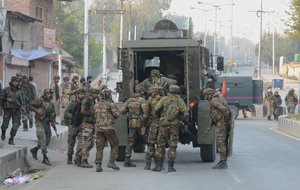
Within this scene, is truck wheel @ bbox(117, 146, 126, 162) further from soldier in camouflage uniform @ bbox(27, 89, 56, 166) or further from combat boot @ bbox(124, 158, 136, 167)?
soldier in camouflage uniform @ bbox(27, 89, 56, 166)

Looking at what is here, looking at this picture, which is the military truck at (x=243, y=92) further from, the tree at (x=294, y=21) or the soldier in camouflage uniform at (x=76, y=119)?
the soldier in camouflage uniform at (x=76, y=119)

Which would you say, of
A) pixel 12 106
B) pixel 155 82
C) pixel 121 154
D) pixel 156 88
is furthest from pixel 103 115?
pixel 12 106

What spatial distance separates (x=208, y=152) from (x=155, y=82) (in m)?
2.04

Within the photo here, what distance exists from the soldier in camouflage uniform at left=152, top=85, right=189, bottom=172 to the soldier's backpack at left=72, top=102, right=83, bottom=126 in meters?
1.85

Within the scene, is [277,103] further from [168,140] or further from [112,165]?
[112,165]

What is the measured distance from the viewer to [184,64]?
1819 centimetres

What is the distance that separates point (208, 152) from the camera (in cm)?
1752

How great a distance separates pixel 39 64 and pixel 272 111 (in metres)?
13.7

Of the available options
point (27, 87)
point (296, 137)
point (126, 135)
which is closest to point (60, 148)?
point (27, 87)

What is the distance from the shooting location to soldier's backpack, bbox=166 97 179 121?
51.4 ft

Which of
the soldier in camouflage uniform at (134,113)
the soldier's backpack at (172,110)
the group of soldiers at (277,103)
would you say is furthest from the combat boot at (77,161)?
the group of soldiers at (277,103)

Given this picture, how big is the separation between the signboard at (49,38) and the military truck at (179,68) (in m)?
22.4

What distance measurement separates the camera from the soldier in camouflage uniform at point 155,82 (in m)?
17.3

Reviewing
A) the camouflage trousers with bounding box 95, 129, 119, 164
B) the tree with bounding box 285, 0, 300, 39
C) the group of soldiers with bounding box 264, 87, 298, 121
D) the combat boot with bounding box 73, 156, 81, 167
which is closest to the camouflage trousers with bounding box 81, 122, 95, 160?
the combat boot with bounding box 73, 156, 81, 167
